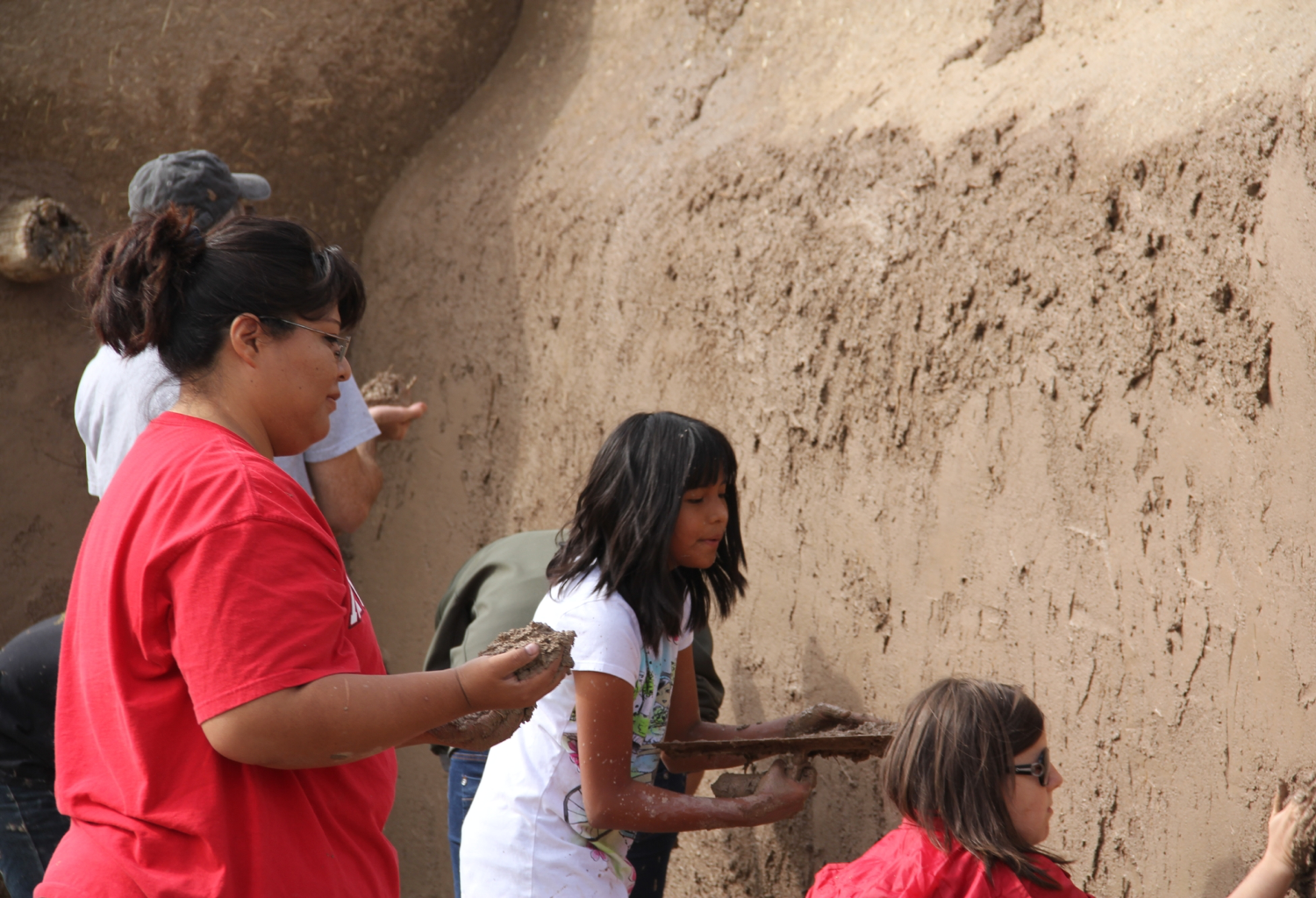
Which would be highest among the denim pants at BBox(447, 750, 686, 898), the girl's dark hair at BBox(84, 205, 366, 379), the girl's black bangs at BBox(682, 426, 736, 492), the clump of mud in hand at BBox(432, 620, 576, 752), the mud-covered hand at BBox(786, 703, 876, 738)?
the girl's dark hair at BBox(84, 205, 366, 379)

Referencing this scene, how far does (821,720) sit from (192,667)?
1407 millimetres

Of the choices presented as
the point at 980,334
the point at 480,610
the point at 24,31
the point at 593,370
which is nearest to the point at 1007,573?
the point at 980,334

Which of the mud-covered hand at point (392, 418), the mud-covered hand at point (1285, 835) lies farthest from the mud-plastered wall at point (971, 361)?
the mud-covered hand at point (392, 418)

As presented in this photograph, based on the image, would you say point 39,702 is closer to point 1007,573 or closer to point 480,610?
point 480,610

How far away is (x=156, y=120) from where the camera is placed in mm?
4492

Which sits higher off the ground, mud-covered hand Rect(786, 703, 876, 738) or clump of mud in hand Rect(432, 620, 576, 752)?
clump of mud in hand Rect(432, 620, 576, 752)

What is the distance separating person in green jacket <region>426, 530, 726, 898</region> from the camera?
245 cm

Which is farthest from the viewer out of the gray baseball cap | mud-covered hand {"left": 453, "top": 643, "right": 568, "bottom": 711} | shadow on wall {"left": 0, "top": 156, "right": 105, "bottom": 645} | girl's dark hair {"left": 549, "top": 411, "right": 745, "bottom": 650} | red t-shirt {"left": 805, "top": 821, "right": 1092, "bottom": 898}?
shadow on wall {"left": 0, "top": 156, "right": 105, "bottom": 645}

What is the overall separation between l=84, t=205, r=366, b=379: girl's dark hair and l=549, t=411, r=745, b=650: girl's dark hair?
0.77 m

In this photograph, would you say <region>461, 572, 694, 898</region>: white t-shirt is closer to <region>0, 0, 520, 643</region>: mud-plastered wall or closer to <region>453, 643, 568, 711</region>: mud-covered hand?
<region>453, 643, 568, 711</region>: mud-covered hand

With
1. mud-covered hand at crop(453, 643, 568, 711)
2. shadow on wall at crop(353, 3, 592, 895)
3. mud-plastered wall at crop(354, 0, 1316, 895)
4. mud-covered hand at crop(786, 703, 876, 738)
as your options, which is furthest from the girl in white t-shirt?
shadow on wall at crop(353, 3, 592, 895)

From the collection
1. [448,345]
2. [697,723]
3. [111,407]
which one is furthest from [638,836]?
[448,345]

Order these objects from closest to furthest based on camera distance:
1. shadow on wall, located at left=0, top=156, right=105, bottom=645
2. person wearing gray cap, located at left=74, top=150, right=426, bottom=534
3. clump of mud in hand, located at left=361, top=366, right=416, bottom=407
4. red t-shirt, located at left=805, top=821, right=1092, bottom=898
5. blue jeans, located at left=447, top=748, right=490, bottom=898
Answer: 1. red t-shirt, located at left=805, top=821, right=1092, bottom=898
2. person wearing gray cap, located at left=74, top=150, right=426, bottom=534
3. blue jeans, located at left=447, top=748, right=490, bottom=898
4. clump of mud in hand, located at left=361, top=366, right=416, bottom=407
5. shadow on wall, located at left=0, top=156, right=105, bottom=645

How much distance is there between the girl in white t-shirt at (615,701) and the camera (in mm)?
1988
